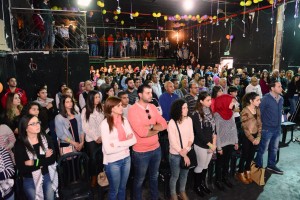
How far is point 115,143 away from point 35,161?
972 millimetres

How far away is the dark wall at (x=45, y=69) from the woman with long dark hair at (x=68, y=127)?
3336 millimetres

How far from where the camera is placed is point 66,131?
143 inches

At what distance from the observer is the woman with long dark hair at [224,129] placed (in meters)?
3.64

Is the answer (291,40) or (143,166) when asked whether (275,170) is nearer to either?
(143,166)

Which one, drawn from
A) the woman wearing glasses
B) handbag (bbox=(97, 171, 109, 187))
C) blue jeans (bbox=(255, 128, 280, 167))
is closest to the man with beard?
handbag (bbox=(97, 171, 109, 187))

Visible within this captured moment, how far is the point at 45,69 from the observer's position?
7.14m

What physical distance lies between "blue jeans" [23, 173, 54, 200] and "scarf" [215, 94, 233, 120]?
Result: 271cm

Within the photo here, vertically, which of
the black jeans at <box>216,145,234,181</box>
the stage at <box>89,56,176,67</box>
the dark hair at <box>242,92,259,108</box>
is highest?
the stage at <box>89,56,176,67</box>

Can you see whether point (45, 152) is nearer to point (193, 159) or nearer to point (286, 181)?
point (193, 159)

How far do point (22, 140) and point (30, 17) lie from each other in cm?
674

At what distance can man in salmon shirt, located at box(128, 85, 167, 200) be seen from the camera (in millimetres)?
2949

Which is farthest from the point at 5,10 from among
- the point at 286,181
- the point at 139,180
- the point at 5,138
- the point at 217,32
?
the point at 217,32

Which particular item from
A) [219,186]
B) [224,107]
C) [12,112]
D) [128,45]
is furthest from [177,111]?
[128,45]

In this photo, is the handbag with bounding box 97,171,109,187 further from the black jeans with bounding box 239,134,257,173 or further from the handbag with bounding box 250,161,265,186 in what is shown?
the handbag with bounding box 250,161,265,186
